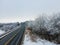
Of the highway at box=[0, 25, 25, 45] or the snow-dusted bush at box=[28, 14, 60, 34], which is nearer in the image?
the highway at box=[0, 25, 25, 45]

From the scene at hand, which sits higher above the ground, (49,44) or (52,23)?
(52,23)

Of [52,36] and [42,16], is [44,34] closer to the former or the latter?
[52,36]

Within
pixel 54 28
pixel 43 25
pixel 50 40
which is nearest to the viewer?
pixel 50 40

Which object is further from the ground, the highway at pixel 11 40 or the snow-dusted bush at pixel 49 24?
the snow-dusted bush at pixel 49 24

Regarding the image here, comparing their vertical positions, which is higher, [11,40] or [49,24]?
[49,24]

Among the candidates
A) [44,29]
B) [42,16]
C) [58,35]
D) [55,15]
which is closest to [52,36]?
[58,35]

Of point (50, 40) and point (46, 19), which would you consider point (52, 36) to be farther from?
point (46, 19)

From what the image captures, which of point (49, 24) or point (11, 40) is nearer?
point (11, 40)

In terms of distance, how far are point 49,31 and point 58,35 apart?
9.56 ft

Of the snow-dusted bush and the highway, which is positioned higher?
the snow-dusted bush

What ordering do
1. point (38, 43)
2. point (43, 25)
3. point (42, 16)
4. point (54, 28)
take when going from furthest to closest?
point (42, 16) → point (43, 25) → point (54, 28) → point (38, 43)

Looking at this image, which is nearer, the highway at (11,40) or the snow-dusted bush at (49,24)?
the highway at (11,40)

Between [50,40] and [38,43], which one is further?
[50,40]

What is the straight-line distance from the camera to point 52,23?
154ft
